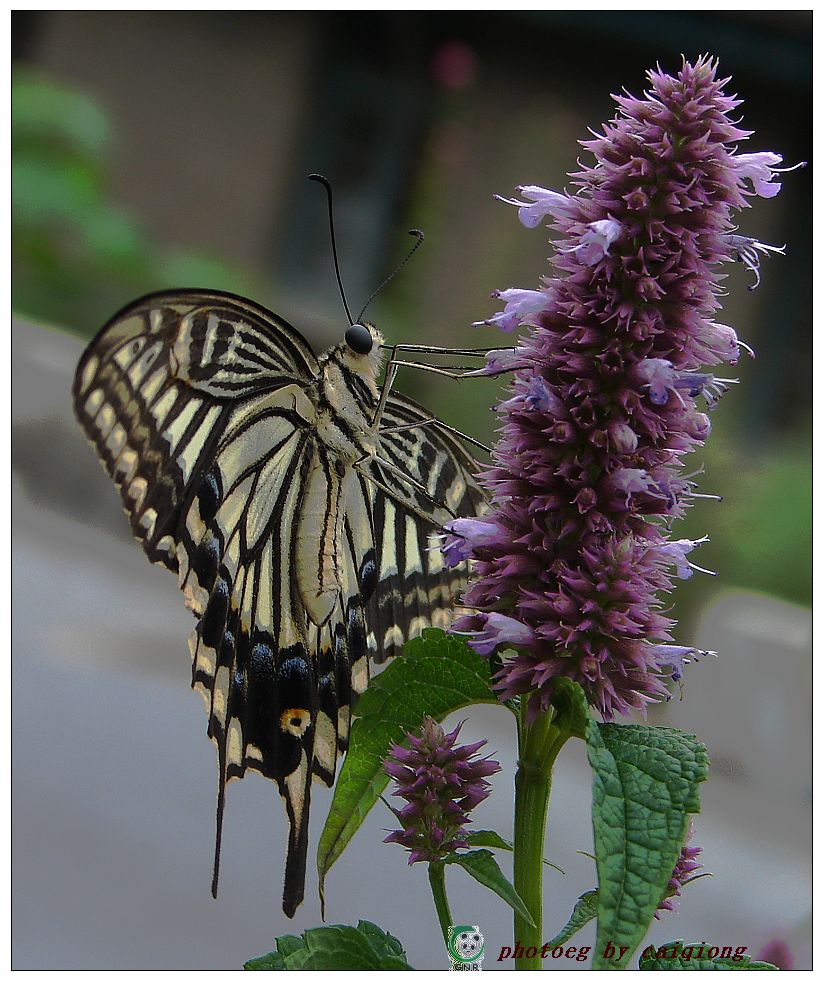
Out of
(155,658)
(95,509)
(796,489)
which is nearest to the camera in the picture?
(155,658)

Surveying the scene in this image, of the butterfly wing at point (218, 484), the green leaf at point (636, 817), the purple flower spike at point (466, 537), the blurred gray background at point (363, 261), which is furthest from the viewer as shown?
the blurred gray background at point (363, 261)

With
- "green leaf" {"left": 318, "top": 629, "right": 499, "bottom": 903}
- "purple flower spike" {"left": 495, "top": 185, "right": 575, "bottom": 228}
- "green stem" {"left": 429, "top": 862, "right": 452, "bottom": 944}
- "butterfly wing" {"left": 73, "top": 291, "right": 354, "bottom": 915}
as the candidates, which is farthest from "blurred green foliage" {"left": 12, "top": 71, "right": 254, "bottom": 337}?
"green stem" {"left": 429, "top": 862, "right": 452, "bottom": 944}

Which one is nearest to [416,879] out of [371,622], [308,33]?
[371,622]

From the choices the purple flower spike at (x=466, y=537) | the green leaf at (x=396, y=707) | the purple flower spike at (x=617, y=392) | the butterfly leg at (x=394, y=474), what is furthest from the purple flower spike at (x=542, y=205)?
the butterfly leg at (x=394, y=474)

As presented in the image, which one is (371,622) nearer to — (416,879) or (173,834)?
(416,879)

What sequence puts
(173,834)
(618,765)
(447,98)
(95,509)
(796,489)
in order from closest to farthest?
(618,765), (173,834), (796,489), (95,509), (447,98)

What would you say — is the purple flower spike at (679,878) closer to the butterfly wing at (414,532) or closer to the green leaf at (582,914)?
the green leaf at (582,914)
